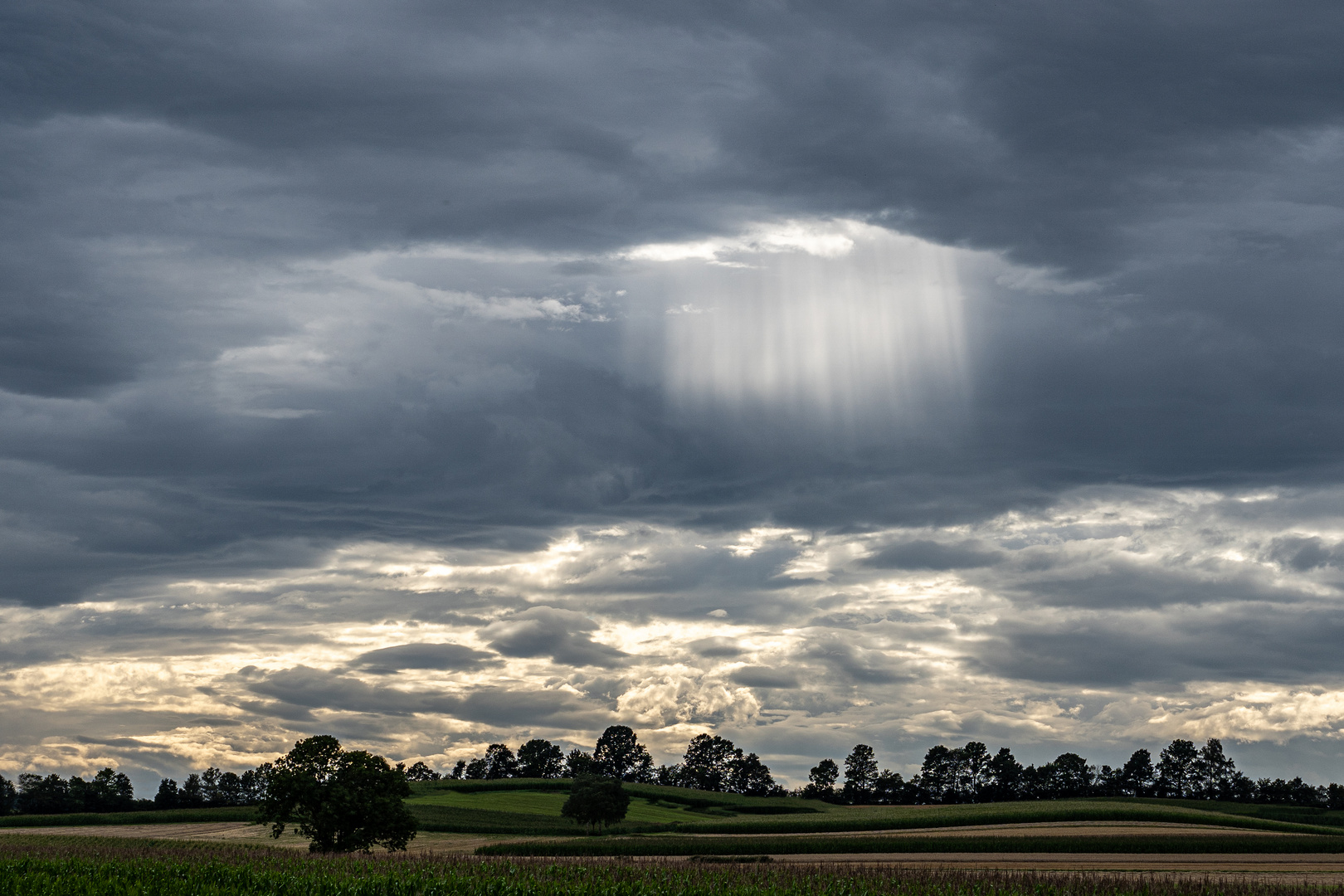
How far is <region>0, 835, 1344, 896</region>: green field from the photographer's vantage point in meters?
46.2

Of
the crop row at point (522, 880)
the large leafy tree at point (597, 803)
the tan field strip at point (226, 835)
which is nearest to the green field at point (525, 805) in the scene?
the large leafy tree at point (597, 803)

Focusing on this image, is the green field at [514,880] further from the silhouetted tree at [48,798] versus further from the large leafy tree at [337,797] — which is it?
the silhouetted tree at [48,798]

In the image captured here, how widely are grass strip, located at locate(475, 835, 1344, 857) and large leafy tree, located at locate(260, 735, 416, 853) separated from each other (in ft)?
54.3

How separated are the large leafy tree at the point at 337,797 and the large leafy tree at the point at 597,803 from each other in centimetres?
6940

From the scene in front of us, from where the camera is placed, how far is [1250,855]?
77.8 metres

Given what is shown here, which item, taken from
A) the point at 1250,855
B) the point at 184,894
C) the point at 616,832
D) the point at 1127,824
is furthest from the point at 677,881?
the point at 616,832

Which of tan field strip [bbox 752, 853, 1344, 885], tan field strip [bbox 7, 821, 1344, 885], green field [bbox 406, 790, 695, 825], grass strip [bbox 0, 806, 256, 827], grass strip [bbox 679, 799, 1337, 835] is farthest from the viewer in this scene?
green field [bbox 406, 790, 695, 825]

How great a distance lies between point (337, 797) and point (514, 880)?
26698 mm

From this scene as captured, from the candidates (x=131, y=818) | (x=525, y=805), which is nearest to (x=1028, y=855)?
(x=131, y=818)

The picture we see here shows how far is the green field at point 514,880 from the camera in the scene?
46250 mm

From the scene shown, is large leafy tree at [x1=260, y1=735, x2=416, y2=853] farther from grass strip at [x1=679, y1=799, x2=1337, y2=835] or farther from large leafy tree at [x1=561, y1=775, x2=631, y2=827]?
large leafy tree at [x1=561, y1=775, x2=631, y2=827]

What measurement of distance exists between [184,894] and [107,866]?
54.2 feet

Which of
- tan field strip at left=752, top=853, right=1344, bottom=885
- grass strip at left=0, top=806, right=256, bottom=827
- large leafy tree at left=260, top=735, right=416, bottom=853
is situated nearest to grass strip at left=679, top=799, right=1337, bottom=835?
tan field strip at left=752, top=853, right=1344, bottom=885

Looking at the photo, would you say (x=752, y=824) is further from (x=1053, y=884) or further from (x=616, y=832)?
(x=1053, y=884)
